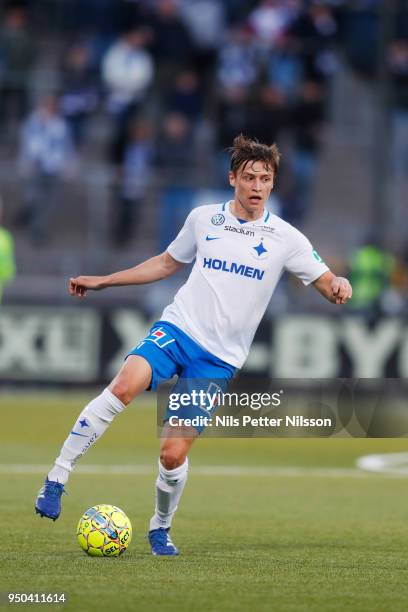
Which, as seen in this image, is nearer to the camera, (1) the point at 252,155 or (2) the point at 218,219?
(1) the point at 252,155

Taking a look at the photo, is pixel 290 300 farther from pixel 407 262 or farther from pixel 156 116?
pixel 156 116

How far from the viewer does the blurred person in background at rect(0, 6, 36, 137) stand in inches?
884

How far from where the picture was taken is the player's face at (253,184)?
8.06m

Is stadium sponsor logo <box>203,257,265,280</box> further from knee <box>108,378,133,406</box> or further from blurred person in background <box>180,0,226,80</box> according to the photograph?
blurred person in background <box>180,0,226,80</box>

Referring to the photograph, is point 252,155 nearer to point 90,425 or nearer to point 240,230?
point 240,230

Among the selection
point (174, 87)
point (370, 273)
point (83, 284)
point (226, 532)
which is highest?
point (174, 87)

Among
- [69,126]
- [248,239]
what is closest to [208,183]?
[69,126]

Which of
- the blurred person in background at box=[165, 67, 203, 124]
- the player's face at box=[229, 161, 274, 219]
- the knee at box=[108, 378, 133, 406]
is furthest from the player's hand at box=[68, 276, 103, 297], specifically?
the blurred person in background at box=[165, 67, 203, 124]

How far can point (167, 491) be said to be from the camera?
323 inches

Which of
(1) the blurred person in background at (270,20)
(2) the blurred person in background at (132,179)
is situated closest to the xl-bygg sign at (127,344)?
(2) the blurred person in background at (132,179)

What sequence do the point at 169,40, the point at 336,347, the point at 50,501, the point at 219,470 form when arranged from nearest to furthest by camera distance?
the point at 50,501 < the point at 219,470 < the point at 336,347 < the point at 169,40

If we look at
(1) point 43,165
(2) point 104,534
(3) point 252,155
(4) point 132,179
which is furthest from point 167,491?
(1) point 43,165

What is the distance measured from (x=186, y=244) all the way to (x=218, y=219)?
0.26m

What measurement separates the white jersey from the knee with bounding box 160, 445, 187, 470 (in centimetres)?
60
